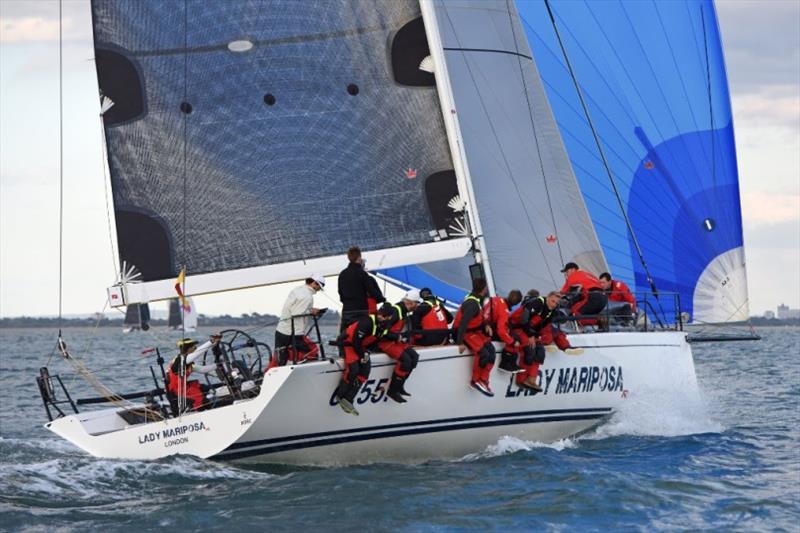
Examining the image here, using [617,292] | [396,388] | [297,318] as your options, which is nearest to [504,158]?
[617,292]

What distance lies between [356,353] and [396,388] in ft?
1.64

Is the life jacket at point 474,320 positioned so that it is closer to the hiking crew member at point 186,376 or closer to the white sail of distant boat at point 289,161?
the white sail of distant boat at point 289,161

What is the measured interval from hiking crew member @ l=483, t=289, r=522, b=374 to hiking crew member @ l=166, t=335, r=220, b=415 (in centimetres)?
241

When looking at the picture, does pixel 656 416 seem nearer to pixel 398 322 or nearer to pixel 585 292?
pixel 585 292

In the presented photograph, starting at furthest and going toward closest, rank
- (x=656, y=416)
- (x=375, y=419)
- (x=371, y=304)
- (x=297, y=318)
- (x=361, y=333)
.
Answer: (x=656, y=416) → (x=297, y=318) → (x=371, y=304) → (x=375, y=419) → (x=361, y=333)

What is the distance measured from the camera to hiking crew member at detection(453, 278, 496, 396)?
38.1 ft

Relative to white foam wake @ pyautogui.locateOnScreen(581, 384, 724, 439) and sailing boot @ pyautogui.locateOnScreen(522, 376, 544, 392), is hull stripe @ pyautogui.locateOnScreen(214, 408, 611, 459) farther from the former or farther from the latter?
Result: white foam wake @ pyautogui.locateOnScreen(581, 384, 724, 439)

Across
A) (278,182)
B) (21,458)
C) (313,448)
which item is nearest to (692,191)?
(278,182)

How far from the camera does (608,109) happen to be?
17797 mm

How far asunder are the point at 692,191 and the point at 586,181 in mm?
1469

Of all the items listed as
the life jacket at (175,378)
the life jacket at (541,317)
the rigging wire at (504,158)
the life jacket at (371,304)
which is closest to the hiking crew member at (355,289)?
the life jacket at (371,304)

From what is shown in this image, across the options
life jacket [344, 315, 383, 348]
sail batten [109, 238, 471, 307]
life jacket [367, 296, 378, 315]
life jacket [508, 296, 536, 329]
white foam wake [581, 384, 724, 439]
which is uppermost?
sail batten [109, 238, 471, 307]

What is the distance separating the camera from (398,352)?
37.0 feet

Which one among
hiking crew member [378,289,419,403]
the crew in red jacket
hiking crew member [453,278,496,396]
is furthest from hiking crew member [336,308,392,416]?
the crew in red jacket
